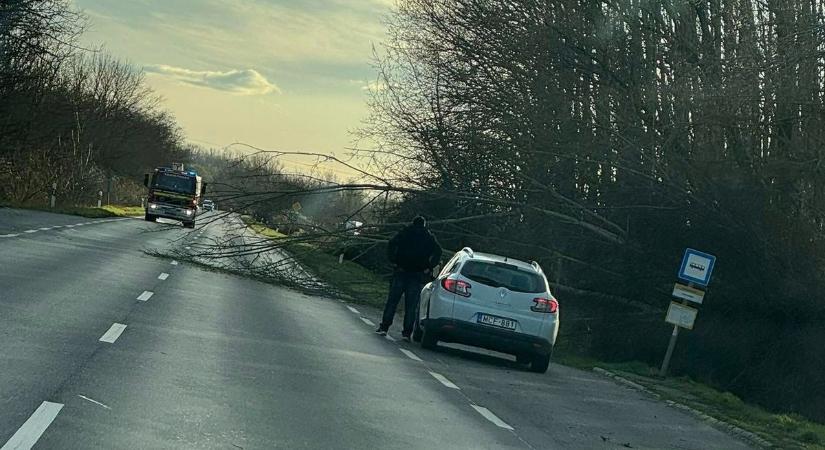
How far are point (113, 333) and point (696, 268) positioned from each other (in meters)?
10.1

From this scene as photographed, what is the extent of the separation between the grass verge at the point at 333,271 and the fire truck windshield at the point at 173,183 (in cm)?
3203

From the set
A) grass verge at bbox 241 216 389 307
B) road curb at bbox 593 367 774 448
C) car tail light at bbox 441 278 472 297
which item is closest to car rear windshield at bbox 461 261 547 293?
car tail light at bbox 441 278 472 297

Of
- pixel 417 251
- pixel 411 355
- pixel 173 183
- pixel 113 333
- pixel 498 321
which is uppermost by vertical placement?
pixel 417 251

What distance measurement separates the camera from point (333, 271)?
2378 cm

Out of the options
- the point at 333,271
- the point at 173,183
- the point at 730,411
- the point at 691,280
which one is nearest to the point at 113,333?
the point at 730,411

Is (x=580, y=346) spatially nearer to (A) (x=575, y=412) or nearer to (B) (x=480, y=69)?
(B) (x=480, y=69)

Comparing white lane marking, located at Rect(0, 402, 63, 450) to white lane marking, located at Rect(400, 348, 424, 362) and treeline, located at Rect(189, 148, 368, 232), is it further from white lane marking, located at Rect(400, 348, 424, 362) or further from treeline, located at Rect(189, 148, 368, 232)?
treeline, located at Rect(189, 148, 368, 232)

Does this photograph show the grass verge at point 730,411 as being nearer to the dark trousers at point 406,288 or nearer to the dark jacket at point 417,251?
the dark trousers at point 406,288

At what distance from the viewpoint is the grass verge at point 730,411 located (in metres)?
12.4

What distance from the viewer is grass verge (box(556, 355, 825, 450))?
12.4 meters

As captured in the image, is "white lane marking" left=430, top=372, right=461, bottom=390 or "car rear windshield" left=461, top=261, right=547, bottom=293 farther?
"car rear windshield" left=461, top=261, right=547, bottom=293

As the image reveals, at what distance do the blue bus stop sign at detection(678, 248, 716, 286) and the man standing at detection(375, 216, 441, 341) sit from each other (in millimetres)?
4208

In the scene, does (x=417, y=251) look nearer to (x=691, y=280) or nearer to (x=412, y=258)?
(x=412, y=258)

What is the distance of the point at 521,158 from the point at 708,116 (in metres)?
4.40
